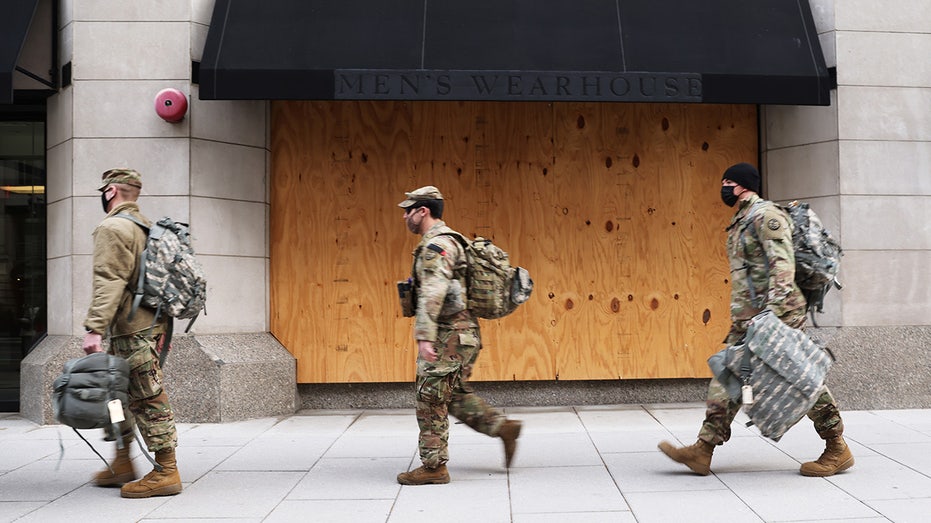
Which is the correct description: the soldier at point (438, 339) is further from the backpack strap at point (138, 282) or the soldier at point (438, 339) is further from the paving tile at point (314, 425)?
the paving tile at point (314, 425)

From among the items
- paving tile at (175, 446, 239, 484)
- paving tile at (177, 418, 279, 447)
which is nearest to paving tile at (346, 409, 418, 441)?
paving tile at (177, 418, 279, 447)

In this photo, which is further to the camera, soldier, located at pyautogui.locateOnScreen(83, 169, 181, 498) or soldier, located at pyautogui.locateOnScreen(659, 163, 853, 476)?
soldier, located at pyautogui.locateOnScreen(659, 163, 853, 476)

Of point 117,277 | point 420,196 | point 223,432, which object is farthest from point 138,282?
point 223,432

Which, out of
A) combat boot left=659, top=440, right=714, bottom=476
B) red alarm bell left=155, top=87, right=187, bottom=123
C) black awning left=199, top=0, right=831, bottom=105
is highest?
black awning left=199, top=0, right=831, bottom=105

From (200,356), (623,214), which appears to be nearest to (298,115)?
(200,356)

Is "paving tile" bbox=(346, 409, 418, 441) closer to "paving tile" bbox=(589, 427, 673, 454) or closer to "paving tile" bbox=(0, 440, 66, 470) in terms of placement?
"paving tile" bbox=(589, 427, 673, 454)

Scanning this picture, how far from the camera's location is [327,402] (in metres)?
8.53

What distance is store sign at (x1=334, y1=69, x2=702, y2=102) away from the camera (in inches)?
288

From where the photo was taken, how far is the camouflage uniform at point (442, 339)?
5.19 metres

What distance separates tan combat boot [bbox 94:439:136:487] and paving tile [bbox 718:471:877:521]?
3916mm

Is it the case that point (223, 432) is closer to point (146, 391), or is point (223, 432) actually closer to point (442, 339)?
point (146, 391)

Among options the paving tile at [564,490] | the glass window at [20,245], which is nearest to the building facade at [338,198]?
the glass window at [20,245]

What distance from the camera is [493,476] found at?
5605 millimetres

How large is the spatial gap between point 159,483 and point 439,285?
2.16 m
